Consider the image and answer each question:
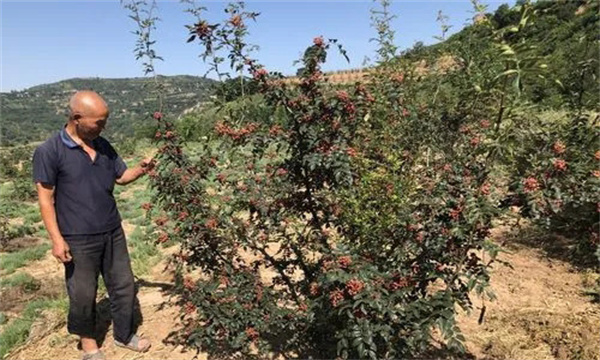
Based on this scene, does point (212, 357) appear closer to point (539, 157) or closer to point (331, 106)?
point (331, 106)

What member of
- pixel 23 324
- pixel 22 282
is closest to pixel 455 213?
pixel 23 324

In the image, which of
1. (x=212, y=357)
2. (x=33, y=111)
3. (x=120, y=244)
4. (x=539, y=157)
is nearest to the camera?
(x=539, y=157)

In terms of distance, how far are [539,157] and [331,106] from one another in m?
1.14

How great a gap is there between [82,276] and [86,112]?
119cm

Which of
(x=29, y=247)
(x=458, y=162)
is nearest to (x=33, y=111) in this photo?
(x=29, y=247)

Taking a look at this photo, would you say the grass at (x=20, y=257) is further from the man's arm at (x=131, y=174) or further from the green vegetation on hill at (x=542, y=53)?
the green vegetation on hill at (x=542, y=53)

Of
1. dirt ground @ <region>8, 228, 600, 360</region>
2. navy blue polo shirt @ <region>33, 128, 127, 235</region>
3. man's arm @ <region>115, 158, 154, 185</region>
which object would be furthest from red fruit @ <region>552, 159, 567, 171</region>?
navy blue polo shirt @ <region>33, 128, 127, 235</region>

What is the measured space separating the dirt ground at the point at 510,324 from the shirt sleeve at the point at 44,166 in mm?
1520

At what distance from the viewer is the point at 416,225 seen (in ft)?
9.18

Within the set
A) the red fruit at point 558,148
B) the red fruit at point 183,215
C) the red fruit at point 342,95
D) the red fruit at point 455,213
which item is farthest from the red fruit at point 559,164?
the red fruit at point 183,215

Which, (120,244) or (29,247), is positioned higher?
(120,244)

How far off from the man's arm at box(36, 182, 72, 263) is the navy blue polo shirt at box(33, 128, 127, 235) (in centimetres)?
6

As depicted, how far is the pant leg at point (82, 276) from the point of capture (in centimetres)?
342

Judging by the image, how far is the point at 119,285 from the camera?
12.2ft
